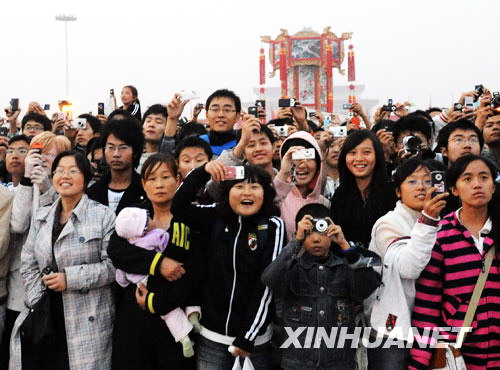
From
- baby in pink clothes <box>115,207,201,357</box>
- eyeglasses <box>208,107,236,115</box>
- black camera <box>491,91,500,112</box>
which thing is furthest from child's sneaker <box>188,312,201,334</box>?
black camera <box>491,91,500,112</box>

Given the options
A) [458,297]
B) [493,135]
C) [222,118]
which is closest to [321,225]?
[458,297]

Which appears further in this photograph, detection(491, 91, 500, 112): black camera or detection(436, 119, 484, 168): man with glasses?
detection(491, 91, 500, 112): black camera

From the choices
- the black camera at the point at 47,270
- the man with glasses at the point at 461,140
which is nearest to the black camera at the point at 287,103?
the man with glasses at the point at 461,140

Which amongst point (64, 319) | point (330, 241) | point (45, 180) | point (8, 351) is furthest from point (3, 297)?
point (330, 241)

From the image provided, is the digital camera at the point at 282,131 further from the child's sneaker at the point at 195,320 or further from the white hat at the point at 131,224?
the child's sneaker at the point at 195,320

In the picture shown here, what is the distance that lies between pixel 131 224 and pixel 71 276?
18.5 inches

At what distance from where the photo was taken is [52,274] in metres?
2.39

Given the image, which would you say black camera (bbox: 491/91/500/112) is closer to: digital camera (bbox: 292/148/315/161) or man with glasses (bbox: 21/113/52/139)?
digital camera (bbox: 292/148/315/161)

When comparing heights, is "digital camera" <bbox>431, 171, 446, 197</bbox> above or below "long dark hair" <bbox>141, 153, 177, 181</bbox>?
below

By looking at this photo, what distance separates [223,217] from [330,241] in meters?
0.59

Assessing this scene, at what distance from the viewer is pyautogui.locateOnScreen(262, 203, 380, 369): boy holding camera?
2.08m

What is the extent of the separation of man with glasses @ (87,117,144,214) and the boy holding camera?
1.13m

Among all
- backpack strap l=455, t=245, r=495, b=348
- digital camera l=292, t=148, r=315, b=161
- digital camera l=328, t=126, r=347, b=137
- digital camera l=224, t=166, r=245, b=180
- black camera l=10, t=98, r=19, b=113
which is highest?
black camera l=10, t=98, r=19, b=113

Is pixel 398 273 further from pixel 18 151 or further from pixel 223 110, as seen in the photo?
pixel 18 151
